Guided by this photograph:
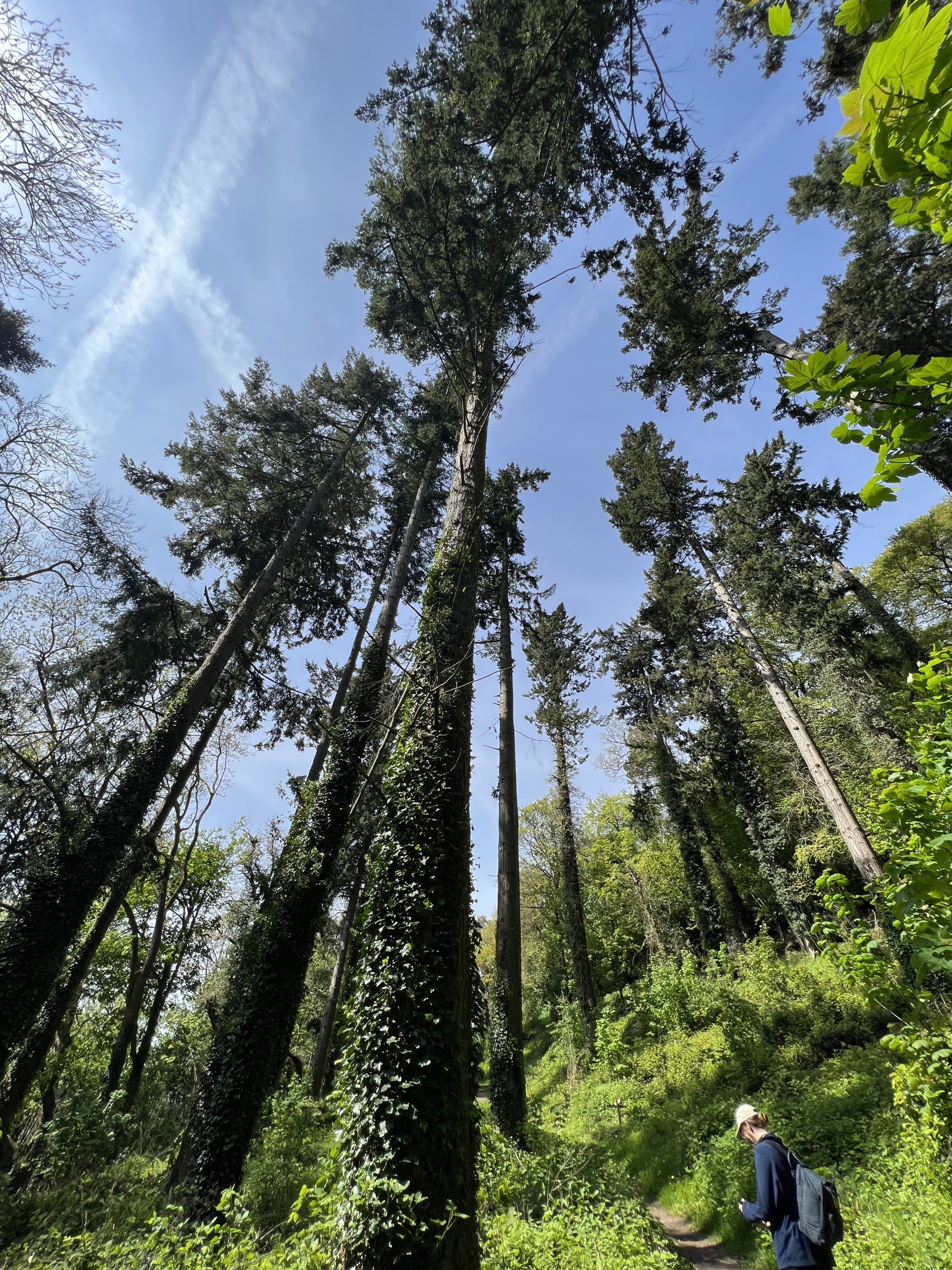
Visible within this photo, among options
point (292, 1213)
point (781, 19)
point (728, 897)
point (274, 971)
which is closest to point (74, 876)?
point (274, 971)

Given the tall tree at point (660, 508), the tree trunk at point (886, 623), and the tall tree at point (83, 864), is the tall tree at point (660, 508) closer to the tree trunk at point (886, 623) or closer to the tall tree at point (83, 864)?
the tree trunk at point (886, 623)

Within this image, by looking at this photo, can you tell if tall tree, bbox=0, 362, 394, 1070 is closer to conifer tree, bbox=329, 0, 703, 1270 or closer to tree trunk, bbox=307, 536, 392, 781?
tree trunk, bbox=307, 536, 392, 781

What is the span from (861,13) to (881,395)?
1007mm

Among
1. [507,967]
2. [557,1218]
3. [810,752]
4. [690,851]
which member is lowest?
[557,1218]

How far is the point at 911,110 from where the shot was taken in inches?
50.1

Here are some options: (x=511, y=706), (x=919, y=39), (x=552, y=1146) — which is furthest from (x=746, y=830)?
(x=919, y=39)

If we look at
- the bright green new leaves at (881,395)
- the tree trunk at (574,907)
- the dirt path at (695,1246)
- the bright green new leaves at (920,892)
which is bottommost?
the dirt path at (695,1246)

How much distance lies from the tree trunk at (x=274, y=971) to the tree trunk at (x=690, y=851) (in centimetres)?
1052

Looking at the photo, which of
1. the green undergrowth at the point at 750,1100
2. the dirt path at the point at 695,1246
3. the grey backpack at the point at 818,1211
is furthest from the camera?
the dirt path at the point at 695,1246

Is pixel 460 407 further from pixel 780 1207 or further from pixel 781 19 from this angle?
pixel 780 1207

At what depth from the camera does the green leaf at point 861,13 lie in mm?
1334

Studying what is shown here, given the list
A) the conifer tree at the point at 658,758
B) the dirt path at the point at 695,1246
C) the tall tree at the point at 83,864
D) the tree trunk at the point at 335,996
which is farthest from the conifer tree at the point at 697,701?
the tall tree at the point at 83,864

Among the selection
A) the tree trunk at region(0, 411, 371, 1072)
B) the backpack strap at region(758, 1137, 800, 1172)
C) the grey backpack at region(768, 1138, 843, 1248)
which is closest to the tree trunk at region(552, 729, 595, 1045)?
the tree trunk at region(0, 411, 371, 1072)

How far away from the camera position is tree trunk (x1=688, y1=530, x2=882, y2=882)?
9281mm
